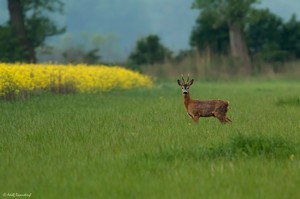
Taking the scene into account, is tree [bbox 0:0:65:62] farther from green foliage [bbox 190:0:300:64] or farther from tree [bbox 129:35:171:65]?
green foliage [bbox 190:0:300:64]

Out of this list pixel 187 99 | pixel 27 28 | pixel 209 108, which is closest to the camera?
pixel 209 108

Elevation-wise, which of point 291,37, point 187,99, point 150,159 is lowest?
point 150,159

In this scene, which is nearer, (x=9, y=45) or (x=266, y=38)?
(x=9, y=45)

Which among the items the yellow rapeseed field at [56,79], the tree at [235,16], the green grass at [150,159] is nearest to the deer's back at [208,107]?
the green grass at [150,159]

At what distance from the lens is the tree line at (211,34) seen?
1754 inches

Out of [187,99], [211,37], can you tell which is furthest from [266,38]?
[187,99]

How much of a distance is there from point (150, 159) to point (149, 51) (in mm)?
50086

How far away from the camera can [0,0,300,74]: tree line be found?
44.6 meters

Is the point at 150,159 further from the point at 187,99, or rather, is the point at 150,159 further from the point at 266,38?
the point at 266,38

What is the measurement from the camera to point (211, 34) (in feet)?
189

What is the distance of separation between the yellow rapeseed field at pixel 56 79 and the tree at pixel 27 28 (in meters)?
11.7

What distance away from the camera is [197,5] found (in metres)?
51.4

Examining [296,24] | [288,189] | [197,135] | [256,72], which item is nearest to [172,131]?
[197,135]

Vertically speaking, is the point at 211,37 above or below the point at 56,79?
above
